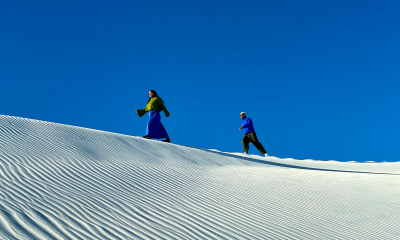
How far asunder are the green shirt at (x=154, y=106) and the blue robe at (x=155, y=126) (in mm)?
122

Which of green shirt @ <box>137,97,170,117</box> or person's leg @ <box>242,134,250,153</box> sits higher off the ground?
person's leg @ <box>242,134,250,153</box>

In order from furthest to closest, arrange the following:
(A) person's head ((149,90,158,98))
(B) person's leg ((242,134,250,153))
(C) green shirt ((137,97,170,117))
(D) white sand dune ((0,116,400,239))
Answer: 1. (B) person's leg ((242,134,250,153))
2. (A) person's head ((149,90,158,98))
3. (C) green shirt ((137,97,170,117))
4. (D) white sand dune ((0,116,400,239))

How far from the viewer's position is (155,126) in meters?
11.5

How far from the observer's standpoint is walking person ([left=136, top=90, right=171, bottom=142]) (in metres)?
11.4

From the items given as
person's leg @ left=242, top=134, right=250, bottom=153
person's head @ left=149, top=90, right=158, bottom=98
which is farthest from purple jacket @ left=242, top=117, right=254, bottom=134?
person's head @ left=149, top=90, right=158, bottom=98

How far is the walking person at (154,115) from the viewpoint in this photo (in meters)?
11.4

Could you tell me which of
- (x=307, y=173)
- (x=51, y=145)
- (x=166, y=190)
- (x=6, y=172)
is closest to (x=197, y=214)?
(x=166, y=190)

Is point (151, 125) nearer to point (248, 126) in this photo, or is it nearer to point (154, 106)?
point (154, 106)

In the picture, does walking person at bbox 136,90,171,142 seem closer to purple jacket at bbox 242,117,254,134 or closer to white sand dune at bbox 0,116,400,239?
white sand dune at bbox 0,116,400,239

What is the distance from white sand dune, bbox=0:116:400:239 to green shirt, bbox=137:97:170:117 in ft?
9.62

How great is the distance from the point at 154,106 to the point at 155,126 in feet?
1.96

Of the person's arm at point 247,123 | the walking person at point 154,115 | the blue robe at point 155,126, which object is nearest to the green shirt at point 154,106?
the walking person at point 154,115

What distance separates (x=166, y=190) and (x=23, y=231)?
2484 millimetres

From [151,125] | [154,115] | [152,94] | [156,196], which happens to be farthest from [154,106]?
[156,196]
